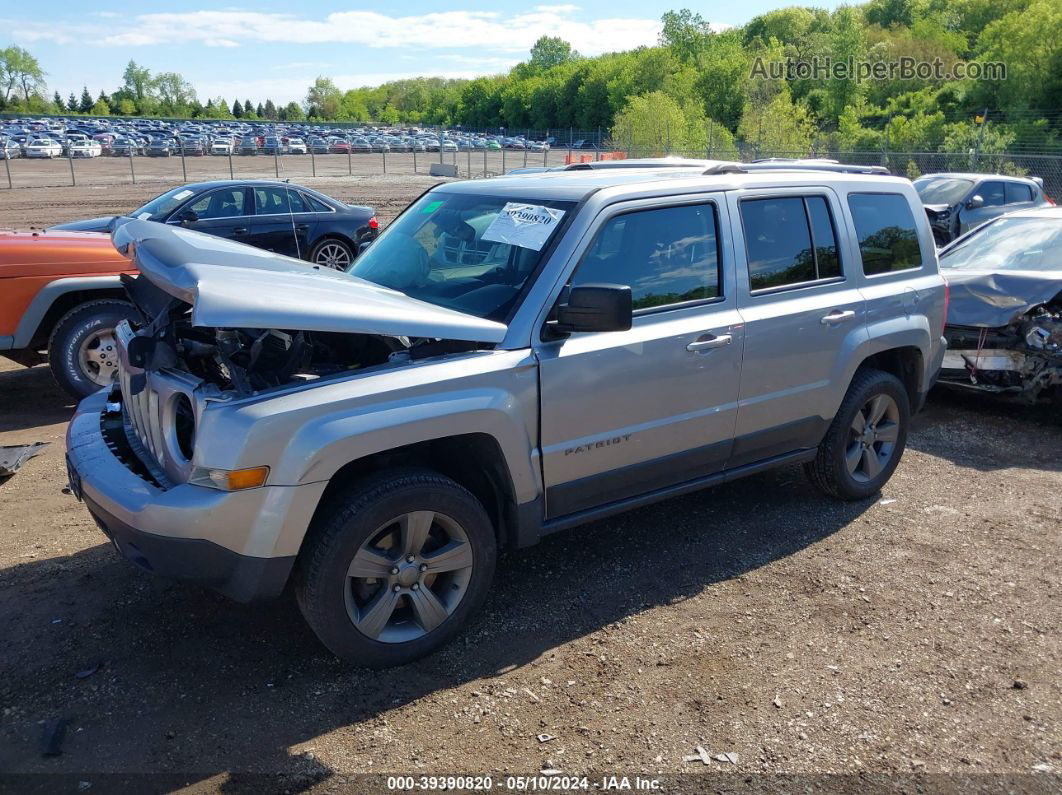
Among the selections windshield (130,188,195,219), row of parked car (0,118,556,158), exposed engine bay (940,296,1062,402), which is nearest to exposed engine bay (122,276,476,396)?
exposed engine bay (940,296,1062,402)

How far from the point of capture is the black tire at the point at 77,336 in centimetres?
658

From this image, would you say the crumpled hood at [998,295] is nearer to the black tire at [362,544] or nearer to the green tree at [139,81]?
the black tire at [362,544]

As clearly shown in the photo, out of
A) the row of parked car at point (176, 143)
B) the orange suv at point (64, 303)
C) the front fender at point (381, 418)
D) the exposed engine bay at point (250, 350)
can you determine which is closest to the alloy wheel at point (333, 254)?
the orange suv at point (64, 303)

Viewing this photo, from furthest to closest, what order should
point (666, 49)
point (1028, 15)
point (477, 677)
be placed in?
point (666, 49), point (1028, 15), point (477, 677)

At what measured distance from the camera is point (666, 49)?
94750 millimetres

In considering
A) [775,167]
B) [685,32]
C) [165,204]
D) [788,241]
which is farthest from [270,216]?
[685,32]

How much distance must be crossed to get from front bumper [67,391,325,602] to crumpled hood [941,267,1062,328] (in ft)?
19.3

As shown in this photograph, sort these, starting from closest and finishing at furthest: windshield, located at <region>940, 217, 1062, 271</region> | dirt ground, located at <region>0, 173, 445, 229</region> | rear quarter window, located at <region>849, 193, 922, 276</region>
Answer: rear quarter window, located at <region>849, 193, 922, 276</region> → windshield, located at <region>940, 217, 1062, 271</region> → dirt ground, located at <region>0, 173, 445, 229</region>

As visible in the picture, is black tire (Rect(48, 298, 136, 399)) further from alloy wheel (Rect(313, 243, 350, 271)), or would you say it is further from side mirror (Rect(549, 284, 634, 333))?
alloy wheel (Rect(313, 243, 350, 271))

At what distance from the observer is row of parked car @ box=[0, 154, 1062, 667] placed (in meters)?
3.09

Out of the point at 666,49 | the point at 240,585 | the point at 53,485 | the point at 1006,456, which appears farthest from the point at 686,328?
the point at 666,49

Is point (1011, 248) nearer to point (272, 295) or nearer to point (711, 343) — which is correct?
point (711, 343)

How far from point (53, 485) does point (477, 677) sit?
343cm

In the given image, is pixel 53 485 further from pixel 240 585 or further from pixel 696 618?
pixel 696 618
